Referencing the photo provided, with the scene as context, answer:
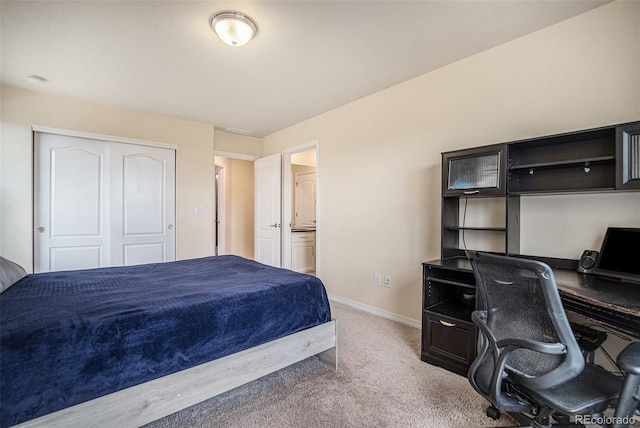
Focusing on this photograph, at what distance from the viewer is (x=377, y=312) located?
10.8ft

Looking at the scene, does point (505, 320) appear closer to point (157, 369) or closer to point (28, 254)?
point (157, 369)

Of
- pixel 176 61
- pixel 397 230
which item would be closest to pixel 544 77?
pixel 397 230

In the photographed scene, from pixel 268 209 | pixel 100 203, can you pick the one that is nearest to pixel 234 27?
pixel 100 203

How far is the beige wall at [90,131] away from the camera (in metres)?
3.06

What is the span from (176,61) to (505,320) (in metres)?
3.11

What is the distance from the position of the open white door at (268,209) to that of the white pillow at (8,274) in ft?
9.75

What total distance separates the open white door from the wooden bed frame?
107 inches

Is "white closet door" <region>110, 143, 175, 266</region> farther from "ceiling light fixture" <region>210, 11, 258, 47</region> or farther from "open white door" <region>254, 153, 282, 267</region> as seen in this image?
"ceiling light fixture" <region>210, 11, 258, 47</region>

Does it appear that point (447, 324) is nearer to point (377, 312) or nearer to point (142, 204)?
point (377, 312)

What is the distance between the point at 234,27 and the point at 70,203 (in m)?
3.02

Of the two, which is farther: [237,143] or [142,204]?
[237,143]

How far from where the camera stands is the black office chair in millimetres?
1079

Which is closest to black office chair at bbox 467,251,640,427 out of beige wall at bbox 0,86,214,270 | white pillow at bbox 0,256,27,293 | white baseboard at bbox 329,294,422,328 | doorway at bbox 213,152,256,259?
white baseboard at bbox 329,294,422,328

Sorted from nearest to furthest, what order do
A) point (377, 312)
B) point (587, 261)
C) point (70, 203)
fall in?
1. point (587, 261)
2. point (377, 312)
3. point (70, 203)
